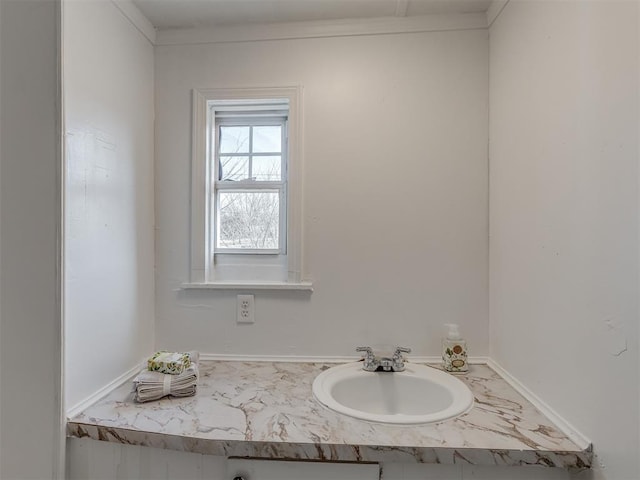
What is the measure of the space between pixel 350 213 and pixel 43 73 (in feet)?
3.57

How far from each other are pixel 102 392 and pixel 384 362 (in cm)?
100

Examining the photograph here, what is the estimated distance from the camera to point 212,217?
1516mm

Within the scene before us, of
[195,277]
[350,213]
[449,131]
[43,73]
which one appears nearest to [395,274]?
[350,213]

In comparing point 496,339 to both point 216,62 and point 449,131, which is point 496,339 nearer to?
point 449,131

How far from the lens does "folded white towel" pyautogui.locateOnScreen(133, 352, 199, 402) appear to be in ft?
3.55

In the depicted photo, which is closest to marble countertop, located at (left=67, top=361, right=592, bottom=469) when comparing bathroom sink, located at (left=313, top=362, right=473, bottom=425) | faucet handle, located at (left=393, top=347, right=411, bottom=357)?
bathroom sink, located at (left=313, top=362, right=473, bottom=425)

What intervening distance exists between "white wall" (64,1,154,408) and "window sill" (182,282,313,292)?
0.21 m

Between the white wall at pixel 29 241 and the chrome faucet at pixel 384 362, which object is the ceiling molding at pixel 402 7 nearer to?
the white wall at pixel 29 241

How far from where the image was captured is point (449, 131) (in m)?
1.38

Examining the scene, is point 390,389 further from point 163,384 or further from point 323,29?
point 323,29

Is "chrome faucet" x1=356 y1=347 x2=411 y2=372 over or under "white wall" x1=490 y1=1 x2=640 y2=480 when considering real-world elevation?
under

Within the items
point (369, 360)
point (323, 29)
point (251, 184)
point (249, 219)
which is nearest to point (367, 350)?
point (369, 360)

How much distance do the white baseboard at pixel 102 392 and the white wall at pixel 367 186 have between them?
0.26m

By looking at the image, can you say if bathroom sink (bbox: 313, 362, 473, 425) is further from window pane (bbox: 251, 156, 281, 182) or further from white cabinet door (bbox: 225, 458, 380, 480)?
window pane (bbox: 251, 156, 281, 182)
